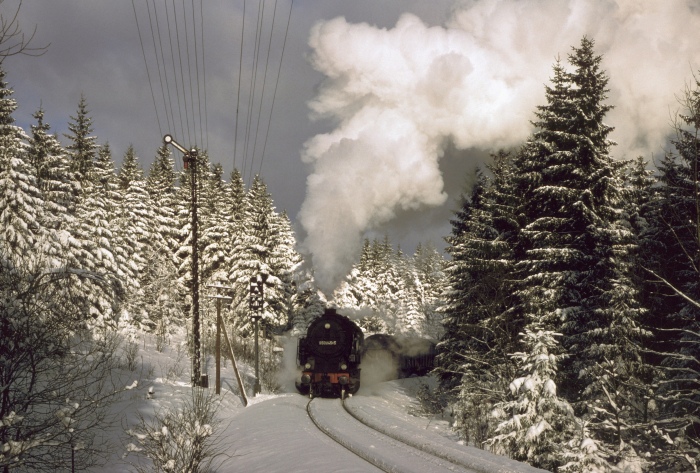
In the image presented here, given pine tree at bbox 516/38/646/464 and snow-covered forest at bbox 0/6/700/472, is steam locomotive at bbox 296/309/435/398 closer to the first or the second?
snow-covered forest at bbox 0/6/700/472

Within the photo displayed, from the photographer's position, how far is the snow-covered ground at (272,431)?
36.8 feet

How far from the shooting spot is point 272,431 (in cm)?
1529

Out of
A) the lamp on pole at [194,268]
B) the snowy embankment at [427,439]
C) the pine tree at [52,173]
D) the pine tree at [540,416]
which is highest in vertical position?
the pine tree at [52,173]

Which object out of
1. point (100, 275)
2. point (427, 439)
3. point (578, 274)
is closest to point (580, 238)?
point (578, 274)

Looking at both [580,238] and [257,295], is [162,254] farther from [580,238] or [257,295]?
[580,238]

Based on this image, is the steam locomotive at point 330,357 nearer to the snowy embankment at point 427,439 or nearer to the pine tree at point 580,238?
the snowy embankment at point 427,439

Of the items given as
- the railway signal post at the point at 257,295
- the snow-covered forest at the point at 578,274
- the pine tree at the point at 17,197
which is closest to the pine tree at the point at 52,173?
the pine tree at the point at 17,197

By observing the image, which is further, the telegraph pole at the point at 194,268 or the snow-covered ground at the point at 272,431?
the telegraph pole at the point at 194,268

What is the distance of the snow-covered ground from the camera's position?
442 inches

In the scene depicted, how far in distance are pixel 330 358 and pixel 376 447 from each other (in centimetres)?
1195

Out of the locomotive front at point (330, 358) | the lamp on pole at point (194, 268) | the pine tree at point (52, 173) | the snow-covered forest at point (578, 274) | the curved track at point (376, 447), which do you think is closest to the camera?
the curved track at point (376, 447)

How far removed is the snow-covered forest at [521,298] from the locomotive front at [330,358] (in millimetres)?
4855

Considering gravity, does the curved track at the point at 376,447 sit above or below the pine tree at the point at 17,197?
below

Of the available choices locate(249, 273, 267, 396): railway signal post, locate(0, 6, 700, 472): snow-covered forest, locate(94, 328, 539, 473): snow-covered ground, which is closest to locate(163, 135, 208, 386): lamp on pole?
locate(94, 328, 539, 473): snow-covered ground
